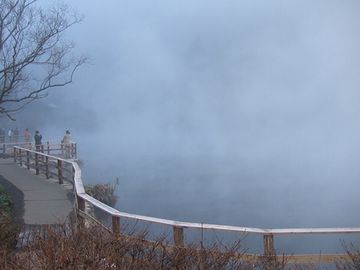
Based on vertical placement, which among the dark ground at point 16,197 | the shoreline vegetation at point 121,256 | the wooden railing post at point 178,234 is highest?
the dark ground at point 16,197

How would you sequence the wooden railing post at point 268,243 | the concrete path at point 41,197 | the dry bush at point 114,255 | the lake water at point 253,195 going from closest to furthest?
1. the dry bush at point 114,255
2. the wooden railing post at point 268,243
3. the concrete path at point 41,197
4. the lake water at point 253,195

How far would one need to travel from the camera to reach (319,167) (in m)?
81.6

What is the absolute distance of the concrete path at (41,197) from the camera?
13786mm

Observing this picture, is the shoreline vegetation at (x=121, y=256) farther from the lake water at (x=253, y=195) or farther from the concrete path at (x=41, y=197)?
the lake water at (x=253, y=195)

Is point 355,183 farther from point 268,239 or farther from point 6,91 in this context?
point 268,239

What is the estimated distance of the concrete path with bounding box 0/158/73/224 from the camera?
45.2ft

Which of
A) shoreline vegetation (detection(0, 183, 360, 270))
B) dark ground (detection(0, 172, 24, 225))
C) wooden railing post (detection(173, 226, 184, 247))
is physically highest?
dark ground (detection(0, 172, 24, 225))

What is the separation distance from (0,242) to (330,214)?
3713 cm

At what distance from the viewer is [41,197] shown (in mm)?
16953

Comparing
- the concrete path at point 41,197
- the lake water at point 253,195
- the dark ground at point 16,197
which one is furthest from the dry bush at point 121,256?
the lake water at point 253,195

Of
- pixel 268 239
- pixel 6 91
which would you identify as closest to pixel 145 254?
pixel 268 239

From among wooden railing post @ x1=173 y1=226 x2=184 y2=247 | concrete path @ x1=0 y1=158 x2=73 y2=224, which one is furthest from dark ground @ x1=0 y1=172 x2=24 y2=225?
wooden railing post @ x1=173 y1=226 x2=184 y2=247

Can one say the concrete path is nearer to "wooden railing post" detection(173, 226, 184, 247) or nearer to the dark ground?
the dark ground

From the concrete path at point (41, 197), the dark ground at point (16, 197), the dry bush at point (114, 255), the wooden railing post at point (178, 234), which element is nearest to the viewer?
the dry bush at point (114, 255)
